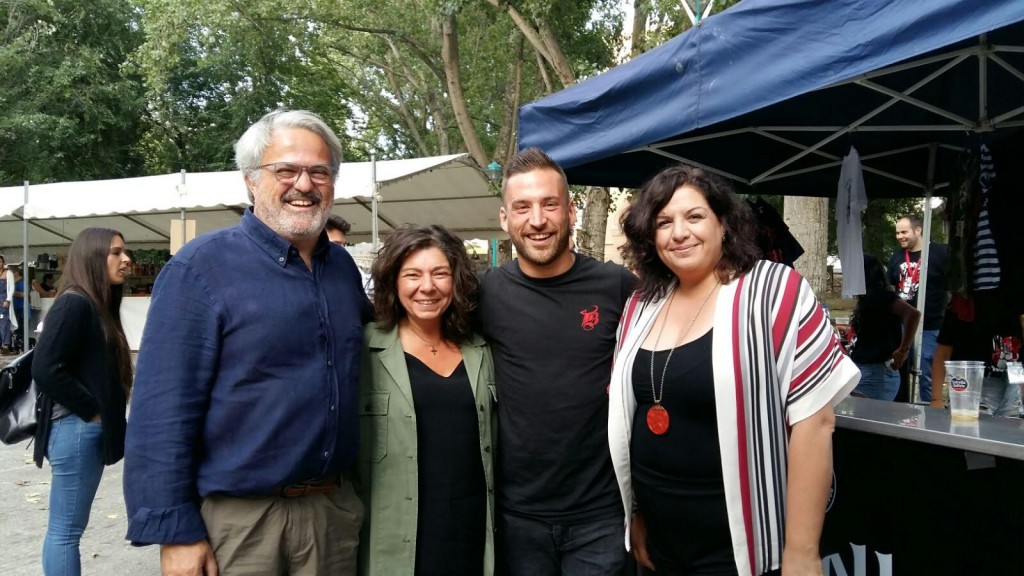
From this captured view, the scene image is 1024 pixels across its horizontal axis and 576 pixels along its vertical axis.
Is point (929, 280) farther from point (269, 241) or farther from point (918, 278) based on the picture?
point (269, 241)

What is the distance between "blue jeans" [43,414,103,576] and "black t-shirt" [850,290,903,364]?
15.5ft

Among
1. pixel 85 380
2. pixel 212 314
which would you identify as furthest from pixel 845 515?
pixel 85 380

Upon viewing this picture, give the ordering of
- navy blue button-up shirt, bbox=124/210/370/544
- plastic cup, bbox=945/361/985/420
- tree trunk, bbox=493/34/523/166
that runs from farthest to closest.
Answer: tree trunk, bbox=493/34/523/166 < plastic cup, bbox=945/361/985/420 < navy blue button-up shirt, bbox=124/210/370/544

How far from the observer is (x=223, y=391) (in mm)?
1934

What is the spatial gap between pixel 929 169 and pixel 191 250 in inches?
180

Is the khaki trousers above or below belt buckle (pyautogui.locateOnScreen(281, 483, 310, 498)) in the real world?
below

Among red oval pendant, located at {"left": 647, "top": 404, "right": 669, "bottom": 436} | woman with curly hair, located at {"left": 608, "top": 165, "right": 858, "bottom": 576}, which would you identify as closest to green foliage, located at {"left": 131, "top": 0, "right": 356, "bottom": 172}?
woman with curly hair, located at {"left": 608, "top": 165, "right": 858, "bottom": 576}

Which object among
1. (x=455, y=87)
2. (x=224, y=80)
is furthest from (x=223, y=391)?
(x=224, y=80)

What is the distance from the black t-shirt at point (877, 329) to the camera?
5.08 metres

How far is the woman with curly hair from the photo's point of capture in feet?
6.38

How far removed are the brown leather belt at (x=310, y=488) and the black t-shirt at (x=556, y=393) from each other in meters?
0.56

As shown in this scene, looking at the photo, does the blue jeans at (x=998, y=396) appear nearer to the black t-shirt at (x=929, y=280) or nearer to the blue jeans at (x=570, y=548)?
the black t-shirt at (x=929, y=280)

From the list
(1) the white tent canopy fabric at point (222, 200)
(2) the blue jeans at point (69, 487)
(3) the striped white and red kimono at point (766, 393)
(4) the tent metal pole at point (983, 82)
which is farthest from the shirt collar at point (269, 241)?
(1) the white tent canopy fabric at point (222, 200)

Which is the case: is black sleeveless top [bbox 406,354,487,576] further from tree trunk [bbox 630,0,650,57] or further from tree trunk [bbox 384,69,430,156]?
tree trunk [bbox 384,69,430,156]
